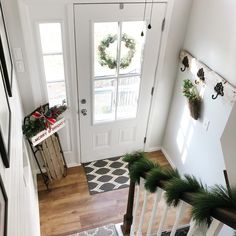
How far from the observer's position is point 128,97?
297 cm

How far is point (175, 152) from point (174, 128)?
0.32 meters

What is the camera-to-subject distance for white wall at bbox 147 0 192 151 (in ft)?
8.45

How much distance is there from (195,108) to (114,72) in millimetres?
925

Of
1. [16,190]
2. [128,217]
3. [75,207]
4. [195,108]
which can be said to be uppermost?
[16,190]

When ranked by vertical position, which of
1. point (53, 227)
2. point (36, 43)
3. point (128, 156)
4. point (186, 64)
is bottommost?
point (53, 227)

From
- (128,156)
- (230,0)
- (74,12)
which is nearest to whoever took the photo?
(128,156)

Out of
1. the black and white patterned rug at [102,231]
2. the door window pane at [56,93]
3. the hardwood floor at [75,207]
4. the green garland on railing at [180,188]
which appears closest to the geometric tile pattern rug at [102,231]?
the black and white patterned rug at [102,231]

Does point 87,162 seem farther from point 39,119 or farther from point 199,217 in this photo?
point 199,217

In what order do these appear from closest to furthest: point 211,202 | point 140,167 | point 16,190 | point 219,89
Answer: point 211,202 < point 16,190 < point 140,167 < point 219,89

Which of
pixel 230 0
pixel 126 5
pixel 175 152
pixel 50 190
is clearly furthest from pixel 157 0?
pixel 50 190

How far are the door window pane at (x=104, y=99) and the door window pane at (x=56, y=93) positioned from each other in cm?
35

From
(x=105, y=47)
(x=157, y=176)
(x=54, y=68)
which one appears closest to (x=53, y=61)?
(x=54, y=68)

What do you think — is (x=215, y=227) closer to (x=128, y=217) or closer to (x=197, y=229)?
(x=197, y=229)

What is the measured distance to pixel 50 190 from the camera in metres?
2.95
